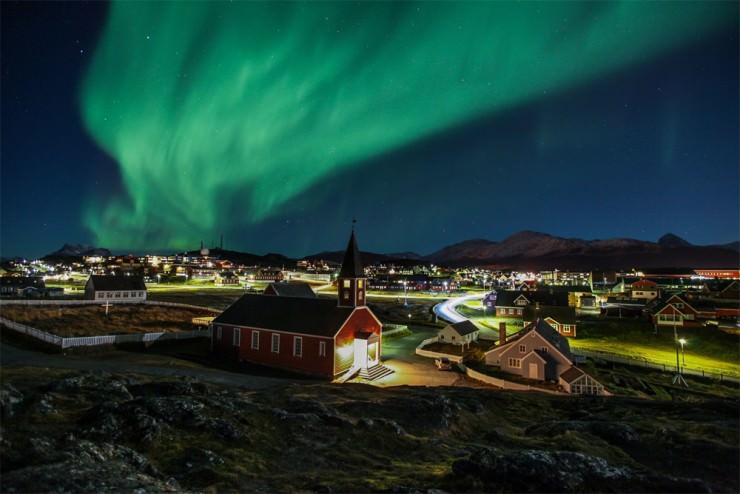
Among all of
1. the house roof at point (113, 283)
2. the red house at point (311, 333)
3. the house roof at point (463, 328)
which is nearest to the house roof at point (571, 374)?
the house roof at point (463, 328)

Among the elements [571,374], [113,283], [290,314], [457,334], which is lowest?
[571,374]

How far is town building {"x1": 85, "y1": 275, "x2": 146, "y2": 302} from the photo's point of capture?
69.5 metres

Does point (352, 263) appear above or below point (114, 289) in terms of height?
above

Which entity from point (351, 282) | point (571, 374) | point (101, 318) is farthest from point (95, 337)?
point (571, 374)

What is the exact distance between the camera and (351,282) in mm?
36938

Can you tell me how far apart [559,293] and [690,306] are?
19094 mm

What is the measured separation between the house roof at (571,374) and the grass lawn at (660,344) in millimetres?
15130

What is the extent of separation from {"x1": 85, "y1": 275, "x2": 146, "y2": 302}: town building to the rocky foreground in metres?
55.8

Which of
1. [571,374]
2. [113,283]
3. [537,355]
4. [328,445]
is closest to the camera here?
[328,445]

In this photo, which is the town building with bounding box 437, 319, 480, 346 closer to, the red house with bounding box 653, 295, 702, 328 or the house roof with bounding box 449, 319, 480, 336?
the house roof with bounding box 449, 319, 480, 336

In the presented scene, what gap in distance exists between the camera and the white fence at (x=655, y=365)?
37562mm

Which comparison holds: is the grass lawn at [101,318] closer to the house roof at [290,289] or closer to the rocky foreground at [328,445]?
the house roof at [290,289]

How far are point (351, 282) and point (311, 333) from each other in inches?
237

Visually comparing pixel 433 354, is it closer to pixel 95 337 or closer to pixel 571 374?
pixel 571 374
